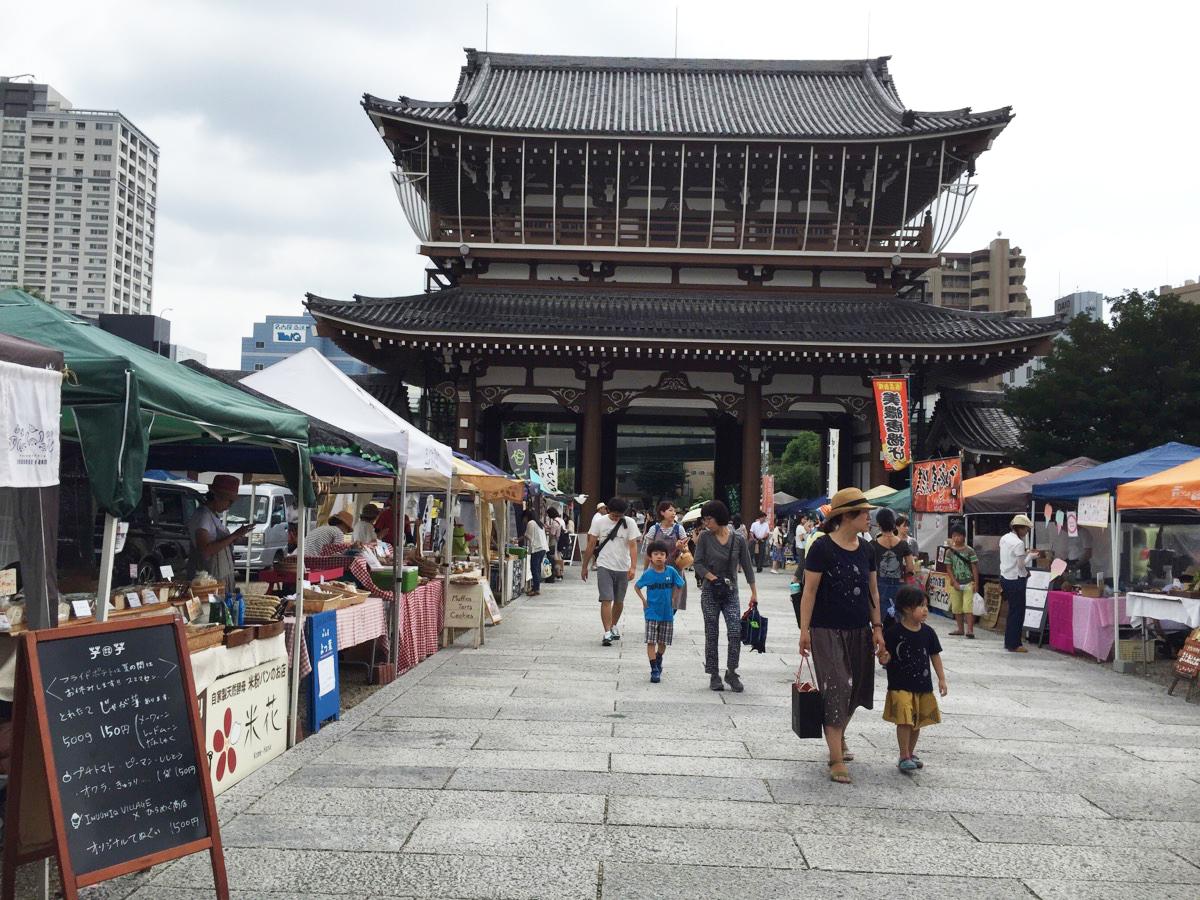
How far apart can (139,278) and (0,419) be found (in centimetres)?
14544

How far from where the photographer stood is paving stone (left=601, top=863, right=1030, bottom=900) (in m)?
4.11

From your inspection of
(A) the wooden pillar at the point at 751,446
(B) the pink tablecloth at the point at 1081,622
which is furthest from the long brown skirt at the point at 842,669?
(A) the wooden pillar at the point at 751,446

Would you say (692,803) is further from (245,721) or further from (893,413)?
(893,413)

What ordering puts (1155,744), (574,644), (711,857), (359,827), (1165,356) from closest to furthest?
(711,857) < (359,827) < (1155,744) < (574,644) < (1165,356)

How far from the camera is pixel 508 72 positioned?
30.5m

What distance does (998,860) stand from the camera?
460 centimetres

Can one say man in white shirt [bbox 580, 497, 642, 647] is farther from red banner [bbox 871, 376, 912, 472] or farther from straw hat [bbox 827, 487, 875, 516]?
red banner [bbox 871, 376, 912, 472]

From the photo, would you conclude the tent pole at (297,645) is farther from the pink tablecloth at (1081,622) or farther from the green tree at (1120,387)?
the green tree at (1120,387)

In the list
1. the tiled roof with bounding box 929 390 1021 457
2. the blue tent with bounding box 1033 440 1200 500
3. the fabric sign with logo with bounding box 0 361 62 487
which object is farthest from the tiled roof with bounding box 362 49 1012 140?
the fabric sign with logo with bounding box 0 361 62 487

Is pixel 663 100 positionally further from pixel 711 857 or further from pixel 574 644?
pixel 711 857

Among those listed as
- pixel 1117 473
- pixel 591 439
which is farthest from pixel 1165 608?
pixel 591 439

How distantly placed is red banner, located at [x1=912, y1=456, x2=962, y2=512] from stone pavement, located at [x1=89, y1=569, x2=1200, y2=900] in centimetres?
660

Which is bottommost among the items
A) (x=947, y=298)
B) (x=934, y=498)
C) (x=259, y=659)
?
(x=259, y=659)

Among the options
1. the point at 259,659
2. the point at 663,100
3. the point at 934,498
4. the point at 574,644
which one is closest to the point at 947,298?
the point at 663,100
